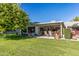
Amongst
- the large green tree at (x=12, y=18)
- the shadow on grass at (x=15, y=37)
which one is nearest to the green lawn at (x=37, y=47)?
the shadow on grass at (x=15, y=37)

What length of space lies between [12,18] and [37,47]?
1.15 meters

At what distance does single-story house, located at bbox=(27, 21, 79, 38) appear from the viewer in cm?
650

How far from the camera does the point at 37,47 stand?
6297mm

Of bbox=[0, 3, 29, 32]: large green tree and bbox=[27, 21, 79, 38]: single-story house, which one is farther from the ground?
bbox=[0, 3, 29, 32]: large green tree

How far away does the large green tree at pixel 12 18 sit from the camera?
21.5 ft

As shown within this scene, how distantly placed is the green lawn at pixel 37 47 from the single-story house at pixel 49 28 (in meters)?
0.21

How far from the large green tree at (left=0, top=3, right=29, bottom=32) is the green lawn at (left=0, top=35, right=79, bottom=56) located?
39 cm

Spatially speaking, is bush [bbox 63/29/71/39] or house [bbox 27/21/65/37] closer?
house [bbox 27/21/65/37]

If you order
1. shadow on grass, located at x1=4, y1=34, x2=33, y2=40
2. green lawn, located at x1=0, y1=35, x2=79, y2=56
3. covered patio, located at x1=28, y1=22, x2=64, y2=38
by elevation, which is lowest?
green lawn, located at x1=0, y1=35, x2=79, y2=56

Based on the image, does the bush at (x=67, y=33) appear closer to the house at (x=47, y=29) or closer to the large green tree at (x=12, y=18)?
the house at (x=47, y=29)

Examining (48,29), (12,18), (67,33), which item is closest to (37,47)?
(48,29)

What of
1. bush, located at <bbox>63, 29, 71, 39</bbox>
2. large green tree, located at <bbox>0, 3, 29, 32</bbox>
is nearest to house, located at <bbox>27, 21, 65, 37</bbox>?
bush, located at <bbox>63, 29, 71, 39</bbox>

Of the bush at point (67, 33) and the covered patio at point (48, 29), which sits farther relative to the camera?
the bush at point (67, 33)

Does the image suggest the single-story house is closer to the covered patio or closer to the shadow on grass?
the covered patio
